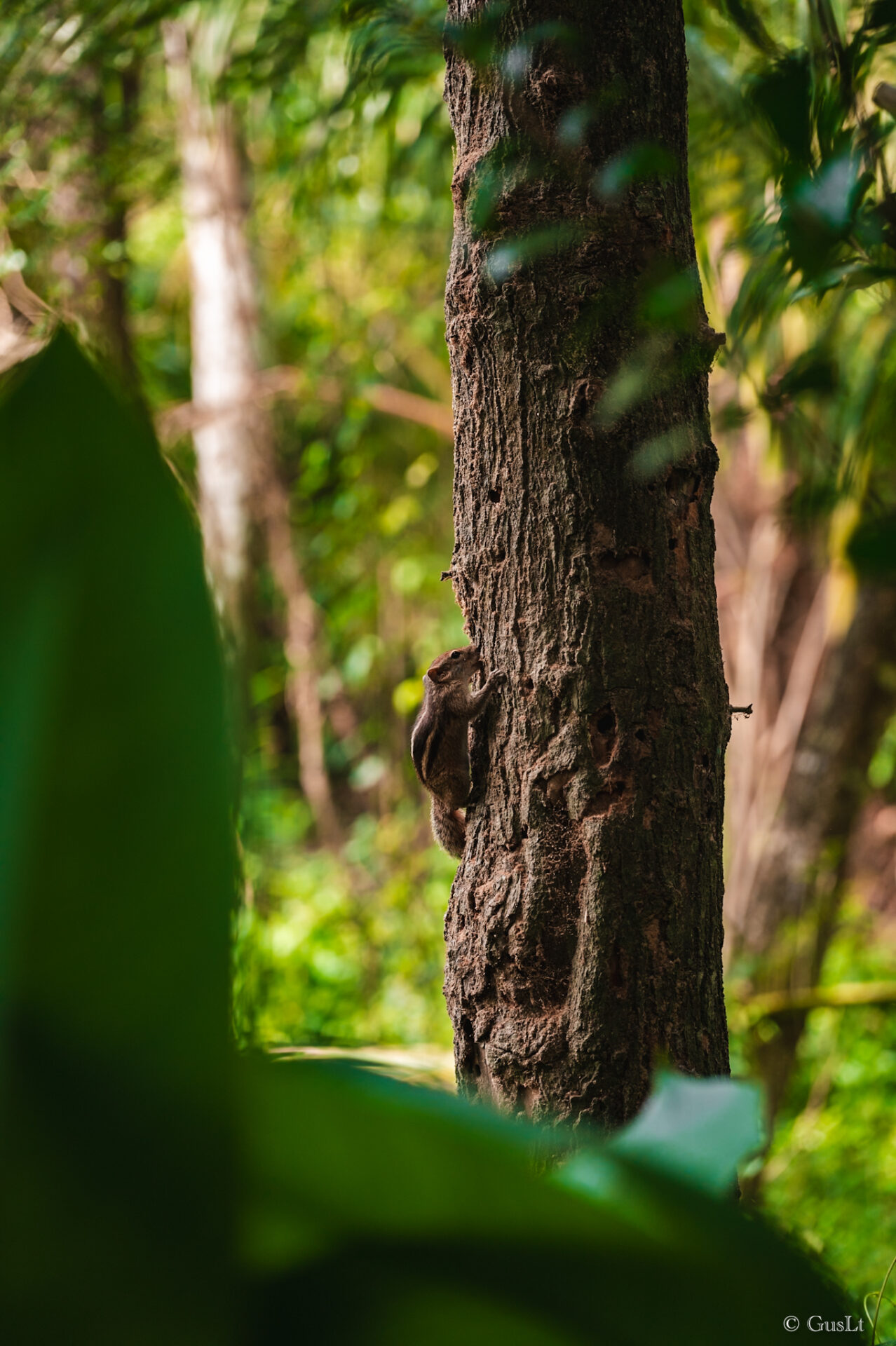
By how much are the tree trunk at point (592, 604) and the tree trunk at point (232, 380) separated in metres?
4.09

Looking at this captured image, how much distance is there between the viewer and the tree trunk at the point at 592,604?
1.38 metres

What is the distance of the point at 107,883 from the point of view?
0.24 metres

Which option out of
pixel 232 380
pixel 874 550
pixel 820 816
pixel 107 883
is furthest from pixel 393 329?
pixel 107 883

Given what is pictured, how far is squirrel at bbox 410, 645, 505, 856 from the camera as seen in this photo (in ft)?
5.92

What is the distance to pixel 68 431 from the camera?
0.82 feet

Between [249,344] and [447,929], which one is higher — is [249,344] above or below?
above

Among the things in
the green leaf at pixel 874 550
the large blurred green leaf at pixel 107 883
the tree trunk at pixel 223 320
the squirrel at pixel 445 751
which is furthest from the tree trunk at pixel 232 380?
the large blurred green leaf at pixel 107 883

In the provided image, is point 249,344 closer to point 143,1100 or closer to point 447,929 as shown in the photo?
point 447,929

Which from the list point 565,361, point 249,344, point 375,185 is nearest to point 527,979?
point 565,361

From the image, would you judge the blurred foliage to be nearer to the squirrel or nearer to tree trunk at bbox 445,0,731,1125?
tree trunk at bbox 445,0,731,1125

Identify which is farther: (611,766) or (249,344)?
(249,344)

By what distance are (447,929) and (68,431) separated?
1.43 m

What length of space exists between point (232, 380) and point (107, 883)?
20.0 ft

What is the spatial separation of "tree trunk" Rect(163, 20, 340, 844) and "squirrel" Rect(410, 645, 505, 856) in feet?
11.8
